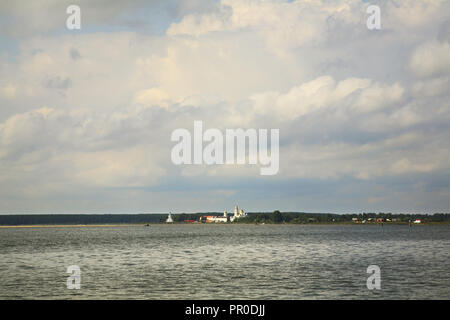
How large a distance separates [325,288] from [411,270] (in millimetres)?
18801

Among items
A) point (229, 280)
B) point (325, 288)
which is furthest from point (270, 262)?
point (325, 288)

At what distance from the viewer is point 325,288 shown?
4531 centimetres
